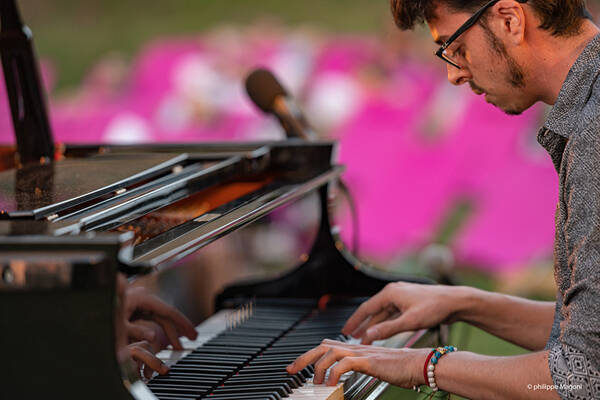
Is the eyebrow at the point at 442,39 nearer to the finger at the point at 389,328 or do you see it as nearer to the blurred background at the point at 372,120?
the finger at the point at 389,328

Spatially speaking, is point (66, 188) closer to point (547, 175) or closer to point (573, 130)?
point (573, 130)

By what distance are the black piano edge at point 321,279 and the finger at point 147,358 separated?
50 cm

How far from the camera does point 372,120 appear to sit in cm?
426

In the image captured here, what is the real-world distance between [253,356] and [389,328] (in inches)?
10.9

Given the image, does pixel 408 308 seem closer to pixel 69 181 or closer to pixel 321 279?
pixel 321 279

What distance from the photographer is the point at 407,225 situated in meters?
4.29

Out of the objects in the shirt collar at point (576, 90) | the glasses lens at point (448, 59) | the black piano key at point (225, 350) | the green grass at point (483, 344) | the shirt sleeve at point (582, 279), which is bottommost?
the green grass at point (483, 344)

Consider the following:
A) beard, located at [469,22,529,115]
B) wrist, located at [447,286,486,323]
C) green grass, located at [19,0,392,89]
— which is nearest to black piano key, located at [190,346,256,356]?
wrist, located at [447,286,486,323]

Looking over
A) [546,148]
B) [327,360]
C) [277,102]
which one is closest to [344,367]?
[327,360]

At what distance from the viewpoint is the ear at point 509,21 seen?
1347 millimetres

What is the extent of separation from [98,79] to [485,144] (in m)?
2.15

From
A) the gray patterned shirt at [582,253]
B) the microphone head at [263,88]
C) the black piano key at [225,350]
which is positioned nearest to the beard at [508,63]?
the gray patterned shirt at [582,253]

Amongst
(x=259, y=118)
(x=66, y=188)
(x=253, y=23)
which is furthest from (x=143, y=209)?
(x=253, y=23)

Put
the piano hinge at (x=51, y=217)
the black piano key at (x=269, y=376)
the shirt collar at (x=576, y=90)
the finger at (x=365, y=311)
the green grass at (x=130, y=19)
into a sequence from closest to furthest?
1. the piano hinge at (x=51, y=217)
2. the shirt collar at (x=576, y=90)
3. the black piano key at (x=269, y=376)
4. the finger at (x=365, y=311)
5. the green grass at (x=130, y=19)
